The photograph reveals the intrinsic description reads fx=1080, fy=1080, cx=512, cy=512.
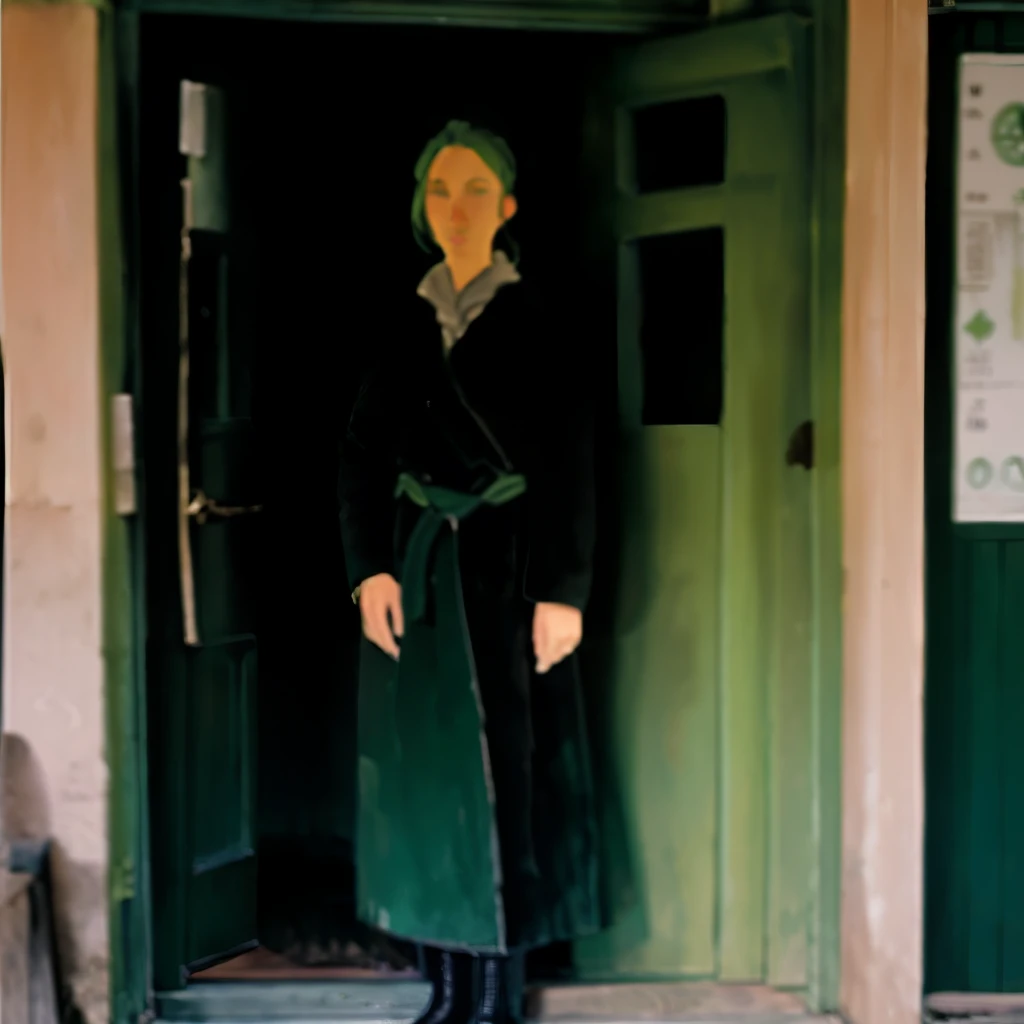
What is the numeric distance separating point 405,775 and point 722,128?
49.1 inches

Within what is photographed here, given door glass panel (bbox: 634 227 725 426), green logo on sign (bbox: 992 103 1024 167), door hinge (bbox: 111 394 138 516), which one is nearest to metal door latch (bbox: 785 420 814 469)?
door glass panel (bbox: 634 227 725 426)

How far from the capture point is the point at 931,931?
1.96 meters

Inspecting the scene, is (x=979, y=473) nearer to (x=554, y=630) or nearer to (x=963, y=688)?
(x=963, y=688)

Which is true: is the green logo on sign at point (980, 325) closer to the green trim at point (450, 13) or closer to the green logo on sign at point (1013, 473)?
the green logo on sign at point (1013, 473)

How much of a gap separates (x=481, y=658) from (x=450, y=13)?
1.09m

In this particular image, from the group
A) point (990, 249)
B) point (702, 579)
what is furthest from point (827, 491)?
point (990, 249)

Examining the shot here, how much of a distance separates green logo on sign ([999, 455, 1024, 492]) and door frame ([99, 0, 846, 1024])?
1.04ft

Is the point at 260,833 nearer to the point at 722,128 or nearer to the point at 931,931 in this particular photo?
the point at 931,931

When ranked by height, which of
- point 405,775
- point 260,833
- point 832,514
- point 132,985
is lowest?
point 132,985

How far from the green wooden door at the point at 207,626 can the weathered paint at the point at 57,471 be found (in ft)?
0.40

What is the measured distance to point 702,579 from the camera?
1.93m

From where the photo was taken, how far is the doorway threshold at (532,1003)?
1896 millimetres

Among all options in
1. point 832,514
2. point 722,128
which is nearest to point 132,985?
point 832,514

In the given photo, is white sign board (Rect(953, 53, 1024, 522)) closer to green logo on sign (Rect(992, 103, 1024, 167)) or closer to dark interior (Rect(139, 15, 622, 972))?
green logo on sign (Rect(992, 103, 1024, 167))
